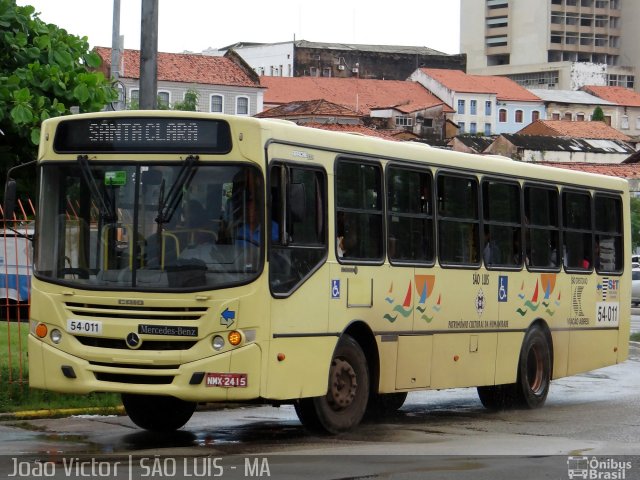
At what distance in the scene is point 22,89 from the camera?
46.7ft

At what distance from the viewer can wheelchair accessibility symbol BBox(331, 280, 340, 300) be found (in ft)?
41.6

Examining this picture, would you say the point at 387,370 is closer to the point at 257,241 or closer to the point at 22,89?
the point at 257,241

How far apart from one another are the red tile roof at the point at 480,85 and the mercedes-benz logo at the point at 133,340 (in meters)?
126

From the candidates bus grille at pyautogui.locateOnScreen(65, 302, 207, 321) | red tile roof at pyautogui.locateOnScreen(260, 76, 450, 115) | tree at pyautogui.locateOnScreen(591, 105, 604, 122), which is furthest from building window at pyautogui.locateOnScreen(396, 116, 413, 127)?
bus grille at pyautogui.locateOnScreen(65, 302, 207, 321)

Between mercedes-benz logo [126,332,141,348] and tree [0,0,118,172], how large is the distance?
340cm

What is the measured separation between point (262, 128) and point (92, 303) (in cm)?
204

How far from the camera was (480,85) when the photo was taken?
142 metres

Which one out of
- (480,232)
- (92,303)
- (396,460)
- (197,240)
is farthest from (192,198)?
(480,232)

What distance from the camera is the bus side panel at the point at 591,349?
58.1ft

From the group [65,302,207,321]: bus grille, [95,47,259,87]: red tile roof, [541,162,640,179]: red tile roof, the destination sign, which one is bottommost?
[65,302,207,321]: bus grille

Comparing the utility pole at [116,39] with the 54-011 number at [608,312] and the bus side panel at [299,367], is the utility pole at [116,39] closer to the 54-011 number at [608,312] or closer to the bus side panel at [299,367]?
the 54-011 number at [608,312]

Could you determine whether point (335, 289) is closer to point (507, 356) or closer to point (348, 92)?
point (507, 356)

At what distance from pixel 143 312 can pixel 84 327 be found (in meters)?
0.62

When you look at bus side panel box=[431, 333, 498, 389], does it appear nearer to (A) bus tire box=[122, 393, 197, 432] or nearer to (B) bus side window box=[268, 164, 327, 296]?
(B) bus side window box=[268, 164, 327, 296]
